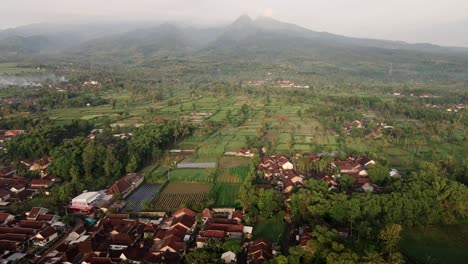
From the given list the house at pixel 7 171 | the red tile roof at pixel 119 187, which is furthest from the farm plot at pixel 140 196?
the house at pixel 7 171

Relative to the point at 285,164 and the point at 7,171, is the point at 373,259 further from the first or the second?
the point at 7,171

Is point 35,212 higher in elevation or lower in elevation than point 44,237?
higher

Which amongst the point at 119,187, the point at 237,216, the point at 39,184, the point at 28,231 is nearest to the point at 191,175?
the point at 119,187

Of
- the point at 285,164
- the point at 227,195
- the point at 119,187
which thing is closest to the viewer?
the point at 227,195

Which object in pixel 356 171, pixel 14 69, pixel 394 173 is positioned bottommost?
pixel 356 171

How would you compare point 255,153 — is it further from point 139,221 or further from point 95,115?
point 95,115

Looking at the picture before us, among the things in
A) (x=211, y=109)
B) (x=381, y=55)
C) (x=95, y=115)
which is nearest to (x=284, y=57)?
(x=381, y=55)

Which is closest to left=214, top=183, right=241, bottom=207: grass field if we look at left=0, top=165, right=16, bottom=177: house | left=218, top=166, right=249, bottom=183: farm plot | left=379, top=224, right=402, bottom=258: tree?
left=218, top=166, right=249, bottom=183: farm plot
